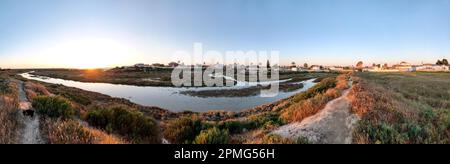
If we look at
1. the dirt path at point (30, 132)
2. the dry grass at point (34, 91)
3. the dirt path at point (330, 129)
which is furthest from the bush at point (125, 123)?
the dry grass at point (34, 91)

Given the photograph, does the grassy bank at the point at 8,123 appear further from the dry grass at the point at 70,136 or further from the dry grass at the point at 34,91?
the dry grass at the point at 34,91

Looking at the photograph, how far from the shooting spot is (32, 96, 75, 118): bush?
877 centimetres

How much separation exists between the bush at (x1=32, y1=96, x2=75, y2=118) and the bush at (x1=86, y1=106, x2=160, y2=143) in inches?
40.2

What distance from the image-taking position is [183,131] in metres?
10.2

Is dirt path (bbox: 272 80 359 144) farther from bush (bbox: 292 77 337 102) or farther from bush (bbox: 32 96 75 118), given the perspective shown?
bush (bbox: 292 77 337 102)

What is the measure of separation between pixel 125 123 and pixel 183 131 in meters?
2.71

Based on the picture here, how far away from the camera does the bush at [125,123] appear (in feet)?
30.9

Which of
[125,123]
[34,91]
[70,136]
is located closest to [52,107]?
[125,123]

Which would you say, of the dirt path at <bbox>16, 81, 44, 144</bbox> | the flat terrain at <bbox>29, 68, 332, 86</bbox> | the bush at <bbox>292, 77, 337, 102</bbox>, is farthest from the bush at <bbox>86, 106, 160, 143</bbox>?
the flat terrain at <bbox>29, 68, 332, 86</bbox>

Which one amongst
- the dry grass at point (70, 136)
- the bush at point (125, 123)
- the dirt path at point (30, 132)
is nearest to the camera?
the dry grass at point (70, 136)

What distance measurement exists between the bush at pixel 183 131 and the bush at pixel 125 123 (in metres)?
0.64
